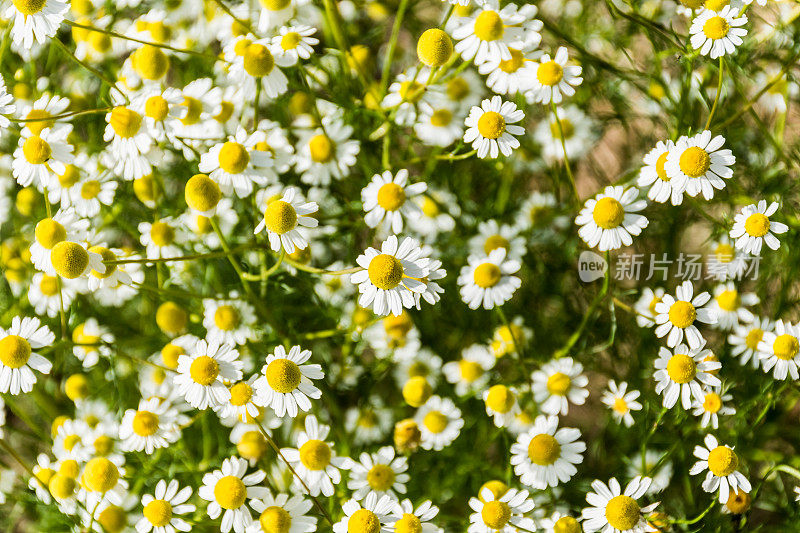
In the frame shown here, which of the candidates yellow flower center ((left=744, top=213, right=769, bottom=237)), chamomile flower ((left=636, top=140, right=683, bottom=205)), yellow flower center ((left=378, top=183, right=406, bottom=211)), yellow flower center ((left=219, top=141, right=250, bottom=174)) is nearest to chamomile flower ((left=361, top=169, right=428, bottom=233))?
yellow flower center ((left=378, top=183, right=406, bottom=211))

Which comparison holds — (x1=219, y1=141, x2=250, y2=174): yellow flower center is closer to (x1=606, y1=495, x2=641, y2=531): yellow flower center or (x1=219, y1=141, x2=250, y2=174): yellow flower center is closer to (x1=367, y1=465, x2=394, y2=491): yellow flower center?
(x1=367, y1=465, x2=394, y2=491): yellow flower center

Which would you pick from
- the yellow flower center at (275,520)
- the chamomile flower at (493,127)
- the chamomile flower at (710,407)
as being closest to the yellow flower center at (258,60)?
the chamomile flower at (493,127)

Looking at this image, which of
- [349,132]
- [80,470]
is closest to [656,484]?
[349,132]

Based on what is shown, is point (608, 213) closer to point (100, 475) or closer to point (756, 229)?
point (756, 229)

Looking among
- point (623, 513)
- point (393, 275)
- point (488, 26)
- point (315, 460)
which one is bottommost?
point (623, 513)

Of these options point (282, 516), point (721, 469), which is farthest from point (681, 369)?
point (282, 516)
